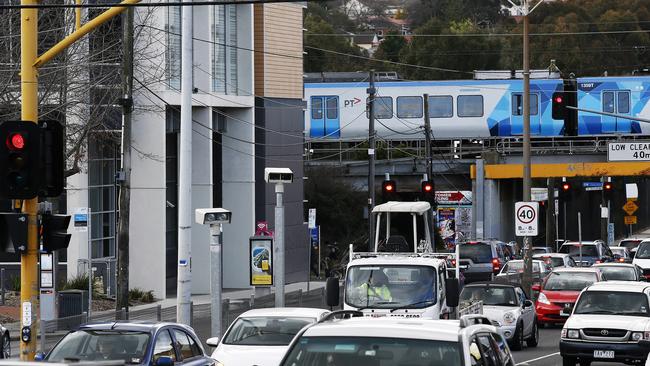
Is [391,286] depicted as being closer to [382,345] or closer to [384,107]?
[382,345]

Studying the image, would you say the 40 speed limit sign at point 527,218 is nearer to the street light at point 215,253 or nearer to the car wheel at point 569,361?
the car wheel at point 569,361

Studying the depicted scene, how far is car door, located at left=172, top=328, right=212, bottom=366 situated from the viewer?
16516mm

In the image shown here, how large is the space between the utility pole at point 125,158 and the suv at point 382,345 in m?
21.7

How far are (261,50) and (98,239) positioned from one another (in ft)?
32.4

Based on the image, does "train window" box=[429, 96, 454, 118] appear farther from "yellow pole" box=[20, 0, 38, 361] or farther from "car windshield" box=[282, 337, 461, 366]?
"car windshield" box=[282, 337, 461, 366]

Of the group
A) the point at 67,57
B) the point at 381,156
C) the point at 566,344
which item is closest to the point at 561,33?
the point at 381,156

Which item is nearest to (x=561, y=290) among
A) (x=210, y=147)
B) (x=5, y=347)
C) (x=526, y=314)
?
(x=526, y=314)

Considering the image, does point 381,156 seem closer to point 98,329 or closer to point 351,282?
point 351,282

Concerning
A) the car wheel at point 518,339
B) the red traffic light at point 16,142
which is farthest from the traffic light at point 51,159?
the car wheel at point 518,339

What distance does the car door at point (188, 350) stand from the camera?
16.5 m

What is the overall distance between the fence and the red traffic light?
665 cm

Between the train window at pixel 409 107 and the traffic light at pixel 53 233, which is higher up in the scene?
the train window at pixel 409 107

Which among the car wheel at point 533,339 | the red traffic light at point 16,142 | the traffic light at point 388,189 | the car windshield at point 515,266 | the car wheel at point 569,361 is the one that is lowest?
the car wheel at point 533,339

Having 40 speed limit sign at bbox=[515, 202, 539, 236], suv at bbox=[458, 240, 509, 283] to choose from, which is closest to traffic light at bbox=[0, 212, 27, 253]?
40 speed limit sign at bbox=[515, 202, 539, 236]
